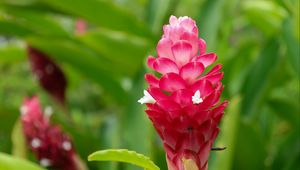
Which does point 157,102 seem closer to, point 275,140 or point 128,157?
point 128,157

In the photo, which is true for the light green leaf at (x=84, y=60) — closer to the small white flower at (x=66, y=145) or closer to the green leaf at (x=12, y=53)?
the green leaf at (x=12, y=53)

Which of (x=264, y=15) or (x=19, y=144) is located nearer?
(x=19, y=144)

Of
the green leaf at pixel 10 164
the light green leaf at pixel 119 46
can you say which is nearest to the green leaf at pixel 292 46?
the light green leaf at pixel 119 46

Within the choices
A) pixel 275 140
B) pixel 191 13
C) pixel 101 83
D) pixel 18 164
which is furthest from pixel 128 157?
pixel 191 13

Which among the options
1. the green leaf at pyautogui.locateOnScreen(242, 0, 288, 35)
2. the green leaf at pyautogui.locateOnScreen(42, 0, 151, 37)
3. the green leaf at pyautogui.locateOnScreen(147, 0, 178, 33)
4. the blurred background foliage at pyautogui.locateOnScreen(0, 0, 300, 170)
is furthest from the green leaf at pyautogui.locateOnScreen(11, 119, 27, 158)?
the green leaf at pyautogui.locateOnScreen(242, 0, 288, 35)

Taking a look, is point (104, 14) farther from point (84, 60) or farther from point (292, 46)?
point (292, 46)

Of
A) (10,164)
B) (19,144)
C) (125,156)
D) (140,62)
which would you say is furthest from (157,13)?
(125,156)

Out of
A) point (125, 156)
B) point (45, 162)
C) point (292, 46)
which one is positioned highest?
point (292, 46)
